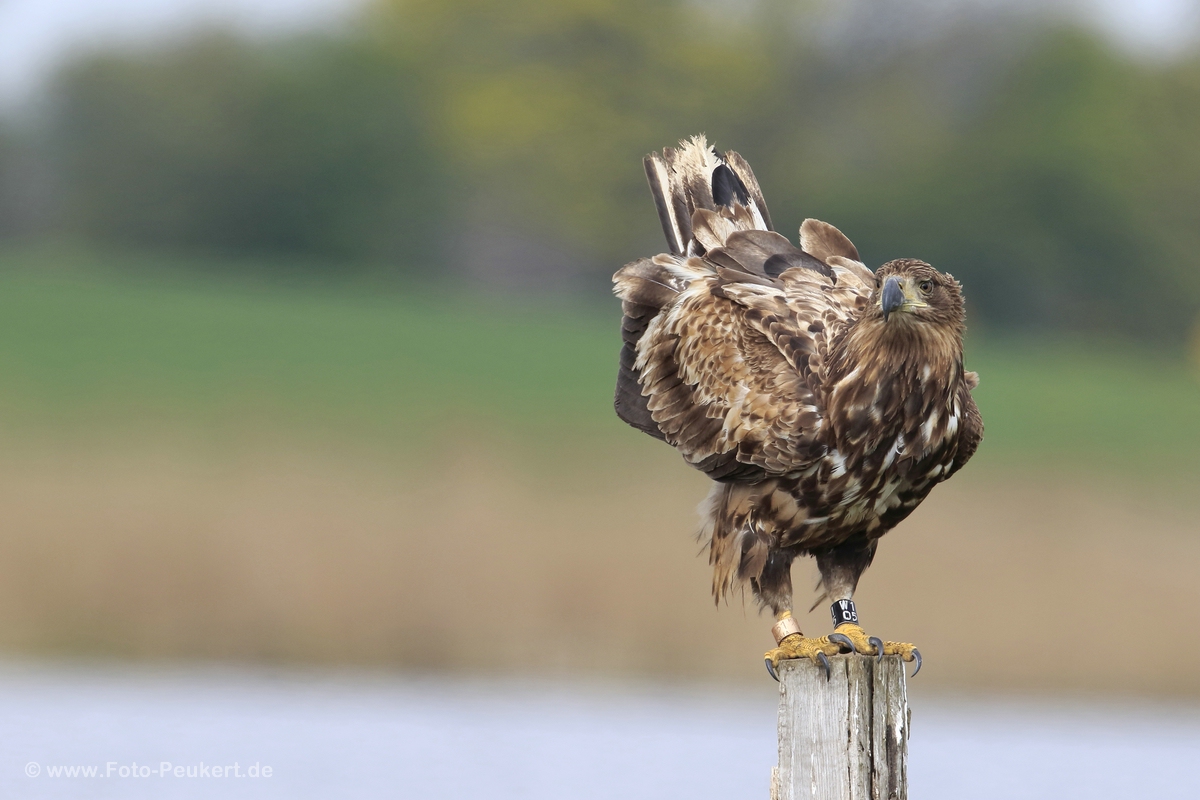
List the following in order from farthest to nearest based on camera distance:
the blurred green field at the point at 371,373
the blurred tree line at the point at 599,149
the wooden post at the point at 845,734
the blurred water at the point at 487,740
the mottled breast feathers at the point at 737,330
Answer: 1. the blurred tree line at the point at 599,149
2. the blurred green field at the point at 371,373
3. the blurred water at the point at 487,740
4. the mottled breast feathers at the point at 737,330
5. the wooden post at the point at 845,734

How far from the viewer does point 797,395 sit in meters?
5.14

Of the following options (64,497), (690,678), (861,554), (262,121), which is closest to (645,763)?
(690,678)

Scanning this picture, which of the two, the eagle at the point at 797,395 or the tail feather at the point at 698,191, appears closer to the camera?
the eagle at the point at 797,395

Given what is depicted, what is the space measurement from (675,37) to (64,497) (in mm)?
27195

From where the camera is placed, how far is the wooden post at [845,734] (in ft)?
14.9

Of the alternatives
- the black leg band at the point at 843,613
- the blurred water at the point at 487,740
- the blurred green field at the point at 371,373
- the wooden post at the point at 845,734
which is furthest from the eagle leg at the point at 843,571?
the blurred green field at the point at 371,373

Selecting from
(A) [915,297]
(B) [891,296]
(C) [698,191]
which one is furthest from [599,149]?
A: (B) [891,296]

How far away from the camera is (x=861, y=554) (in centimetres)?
538

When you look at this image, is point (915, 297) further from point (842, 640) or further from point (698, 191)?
point (698, 191)

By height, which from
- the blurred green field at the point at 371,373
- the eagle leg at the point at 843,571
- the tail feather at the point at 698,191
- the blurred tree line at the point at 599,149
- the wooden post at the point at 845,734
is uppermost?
the blurred tree line at the point at 599,149

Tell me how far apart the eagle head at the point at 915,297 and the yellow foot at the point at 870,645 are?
3.20 feet

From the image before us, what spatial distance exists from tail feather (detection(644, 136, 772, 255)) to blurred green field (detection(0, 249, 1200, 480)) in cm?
848

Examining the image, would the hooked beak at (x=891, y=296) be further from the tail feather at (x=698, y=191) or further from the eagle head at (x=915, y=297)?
the tail feather at (x=698, y=191)

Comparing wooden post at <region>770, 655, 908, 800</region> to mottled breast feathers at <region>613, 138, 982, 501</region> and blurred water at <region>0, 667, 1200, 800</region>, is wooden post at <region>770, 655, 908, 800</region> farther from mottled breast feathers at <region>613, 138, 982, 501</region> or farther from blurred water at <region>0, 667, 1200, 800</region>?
blurred water at <region>0, 667, 1200, 800</region>
